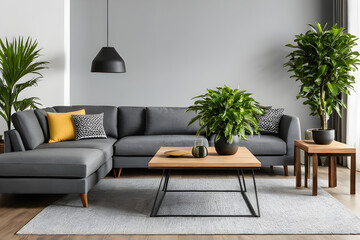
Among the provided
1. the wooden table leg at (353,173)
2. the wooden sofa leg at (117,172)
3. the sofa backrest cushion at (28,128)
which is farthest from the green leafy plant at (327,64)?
the sofa backrest cushion at (28,128)

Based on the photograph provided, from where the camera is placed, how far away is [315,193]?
3.71m

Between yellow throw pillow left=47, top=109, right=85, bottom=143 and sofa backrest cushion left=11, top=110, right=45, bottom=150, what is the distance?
0.26 metres

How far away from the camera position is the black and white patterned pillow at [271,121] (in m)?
5.02

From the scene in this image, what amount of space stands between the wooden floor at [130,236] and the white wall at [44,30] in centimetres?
172

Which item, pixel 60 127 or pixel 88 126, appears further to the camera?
pixel 88 126

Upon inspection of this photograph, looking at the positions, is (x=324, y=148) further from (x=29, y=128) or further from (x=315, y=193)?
(x=29, y=128)

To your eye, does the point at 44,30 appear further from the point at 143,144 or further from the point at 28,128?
the point at 143,144

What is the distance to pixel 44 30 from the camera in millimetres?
5590

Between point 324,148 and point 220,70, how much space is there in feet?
8.18

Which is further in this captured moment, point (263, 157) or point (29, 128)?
point (263, 157)

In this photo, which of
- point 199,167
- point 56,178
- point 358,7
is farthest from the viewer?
point 358,7

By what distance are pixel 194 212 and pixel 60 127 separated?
85.8 inches

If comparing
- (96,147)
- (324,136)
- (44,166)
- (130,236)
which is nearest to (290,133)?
(324,136)

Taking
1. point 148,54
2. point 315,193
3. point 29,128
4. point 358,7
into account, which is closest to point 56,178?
point 29,128
